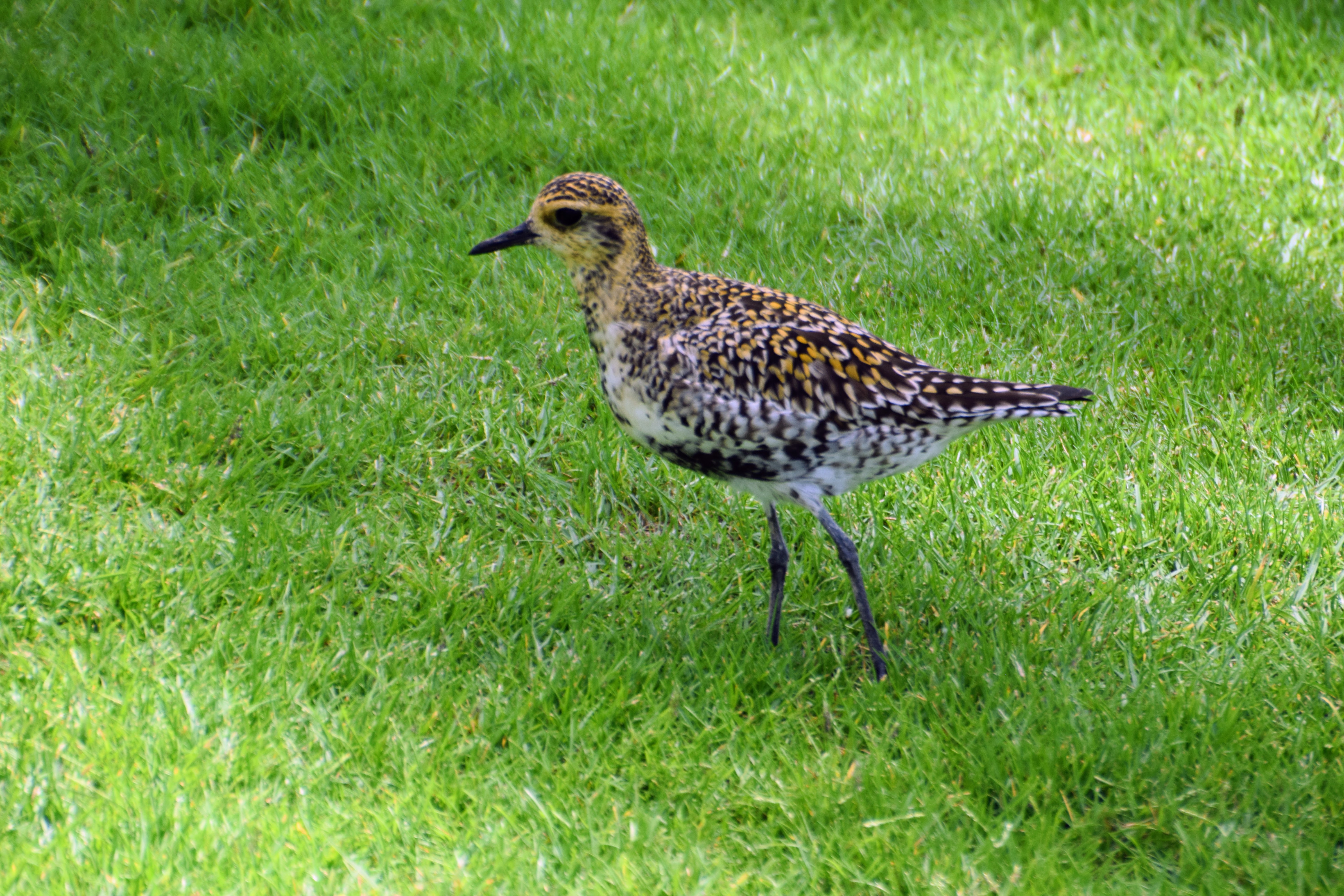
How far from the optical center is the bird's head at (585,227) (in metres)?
4.11

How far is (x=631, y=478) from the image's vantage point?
5.12m

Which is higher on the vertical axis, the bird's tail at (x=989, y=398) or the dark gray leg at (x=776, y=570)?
the bird's tail at (x=989, y=398)

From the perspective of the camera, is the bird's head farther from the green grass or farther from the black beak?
the green grass

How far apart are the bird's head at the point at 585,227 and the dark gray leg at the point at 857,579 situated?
111 centimetres

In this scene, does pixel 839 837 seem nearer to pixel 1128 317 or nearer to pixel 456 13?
pixel 1128 317

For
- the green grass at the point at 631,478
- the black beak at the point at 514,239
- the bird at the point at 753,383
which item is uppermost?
the black beak at the point at 514,239

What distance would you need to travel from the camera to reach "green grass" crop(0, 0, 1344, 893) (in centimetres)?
359

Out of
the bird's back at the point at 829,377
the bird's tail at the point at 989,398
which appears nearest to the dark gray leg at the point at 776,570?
the bird's back at the point at 829,377

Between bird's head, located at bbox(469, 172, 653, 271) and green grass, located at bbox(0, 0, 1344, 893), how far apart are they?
117 cm

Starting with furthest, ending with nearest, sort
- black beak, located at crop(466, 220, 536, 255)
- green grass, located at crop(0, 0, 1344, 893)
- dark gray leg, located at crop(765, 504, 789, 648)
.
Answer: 1. dark gray leg, located at crop(765, 504, 789, 648)
2. black beak, located at crop(466, 220, 536, 255)
3. green grass, located at crop(0, 0, 1344, 893)

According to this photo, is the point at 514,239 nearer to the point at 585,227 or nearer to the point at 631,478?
the point at 585,227

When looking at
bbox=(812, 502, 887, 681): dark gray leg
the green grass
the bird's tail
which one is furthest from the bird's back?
the green grass

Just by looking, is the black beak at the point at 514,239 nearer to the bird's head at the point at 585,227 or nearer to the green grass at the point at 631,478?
the bird's head at the point at 585,227

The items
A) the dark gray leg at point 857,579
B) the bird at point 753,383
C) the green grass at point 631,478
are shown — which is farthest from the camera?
the dark gray leg at point 857,579
